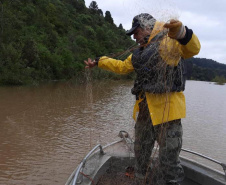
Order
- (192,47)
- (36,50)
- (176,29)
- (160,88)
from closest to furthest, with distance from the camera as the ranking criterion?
1. (176,29)
2. (192,47)
3. (160,88)
4. (36,50)

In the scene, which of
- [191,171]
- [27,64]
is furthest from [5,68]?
[191,171]

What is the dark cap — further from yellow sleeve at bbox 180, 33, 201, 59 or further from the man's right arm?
yellow sleeve at bbox 180, 33, 201, 59

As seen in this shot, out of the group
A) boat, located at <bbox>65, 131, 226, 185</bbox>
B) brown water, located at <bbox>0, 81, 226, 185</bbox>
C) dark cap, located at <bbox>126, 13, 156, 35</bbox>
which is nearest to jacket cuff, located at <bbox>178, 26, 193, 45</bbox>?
dark cap, located at <bbox>126, 13, 156, 35</bbox>

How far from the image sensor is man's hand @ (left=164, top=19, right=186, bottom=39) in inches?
76.0

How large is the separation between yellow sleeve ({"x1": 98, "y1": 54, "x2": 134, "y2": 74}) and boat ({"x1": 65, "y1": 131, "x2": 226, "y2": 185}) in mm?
1144

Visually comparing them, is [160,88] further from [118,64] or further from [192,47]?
[118,64]

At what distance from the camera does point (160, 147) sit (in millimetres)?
2516

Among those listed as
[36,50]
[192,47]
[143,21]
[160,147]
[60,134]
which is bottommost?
[60,134]

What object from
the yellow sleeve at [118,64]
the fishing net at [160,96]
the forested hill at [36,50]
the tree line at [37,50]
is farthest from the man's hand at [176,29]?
the tree line at [37,50]

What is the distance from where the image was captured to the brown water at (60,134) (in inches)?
204

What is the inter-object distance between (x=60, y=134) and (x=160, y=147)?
5683 millimetres

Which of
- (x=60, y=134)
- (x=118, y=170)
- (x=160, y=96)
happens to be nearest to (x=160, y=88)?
(x=160, y=96)

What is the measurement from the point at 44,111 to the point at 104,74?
6.67 meters

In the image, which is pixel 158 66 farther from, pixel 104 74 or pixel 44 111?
pixel 44 111
